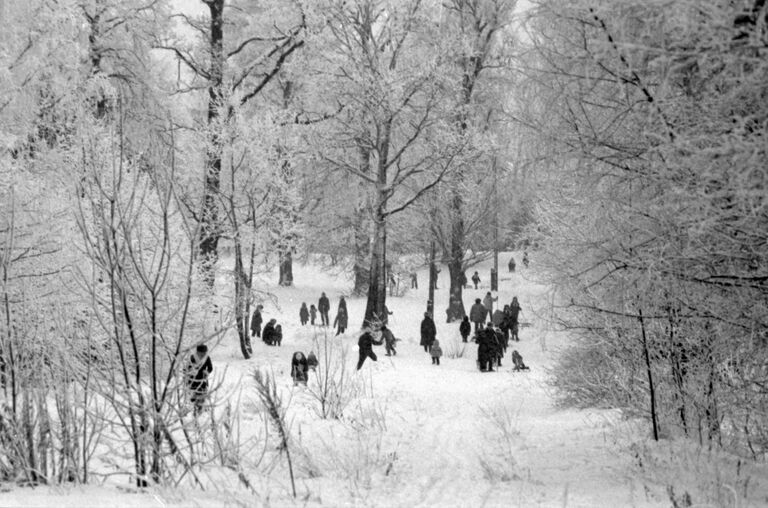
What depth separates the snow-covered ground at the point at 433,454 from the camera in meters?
5.33

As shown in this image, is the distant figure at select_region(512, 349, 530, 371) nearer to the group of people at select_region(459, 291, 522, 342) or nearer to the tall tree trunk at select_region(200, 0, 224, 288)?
the group of people at select_region(459, 291, 522, 342)

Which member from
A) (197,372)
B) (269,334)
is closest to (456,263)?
(269,334)

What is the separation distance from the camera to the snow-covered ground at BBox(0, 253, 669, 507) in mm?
5332

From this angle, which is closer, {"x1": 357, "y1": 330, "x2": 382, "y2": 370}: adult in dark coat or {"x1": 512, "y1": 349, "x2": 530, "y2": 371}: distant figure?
{"x1": 357, "y1": 330, "x2": 382, "y2": 370}: adult in dark coat

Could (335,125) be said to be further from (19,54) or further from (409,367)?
(19,54)

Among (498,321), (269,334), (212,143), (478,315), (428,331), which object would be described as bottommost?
(269,334)

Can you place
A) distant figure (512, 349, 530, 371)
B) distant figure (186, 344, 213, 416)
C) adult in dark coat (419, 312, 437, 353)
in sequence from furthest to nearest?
adult in dark coat (419, 312, 437, 353), distant figure (512, 349, 530, 371), distant figure (186, 344, 213, 416)

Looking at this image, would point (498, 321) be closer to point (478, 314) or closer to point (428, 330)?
point (478, 314)

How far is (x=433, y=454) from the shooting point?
7.77 metres

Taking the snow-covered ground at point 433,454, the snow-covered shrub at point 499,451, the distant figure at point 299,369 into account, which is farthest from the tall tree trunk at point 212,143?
the snow-covered shrub at point 499,451

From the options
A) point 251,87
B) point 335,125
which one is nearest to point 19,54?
point 335,125

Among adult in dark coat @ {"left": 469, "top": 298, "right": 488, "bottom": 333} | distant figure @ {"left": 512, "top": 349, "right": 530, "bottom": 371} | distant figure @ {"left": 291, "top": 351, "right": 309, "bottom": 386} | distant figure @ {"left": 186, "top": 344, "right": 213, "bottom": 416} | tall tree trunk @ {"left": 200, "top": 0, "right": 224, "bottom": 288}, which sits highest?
tall tree trunk @ {"left": 200, "top": 0, "right": 224, "bottom": 288}

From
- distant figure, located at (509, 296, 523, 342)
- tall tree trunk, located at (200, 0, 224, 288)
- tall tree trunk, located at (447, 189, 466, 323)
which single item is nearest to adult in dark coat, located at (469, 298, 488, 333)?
distant figure, located at (509, 296, 523, 342)

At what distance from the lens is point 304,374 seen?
12.1 metres
